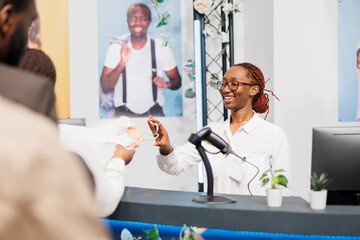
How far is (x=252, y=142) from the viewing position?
2727 mm

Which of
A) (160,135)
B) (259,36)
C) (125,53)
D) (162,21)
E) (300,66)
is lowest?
(160,135)

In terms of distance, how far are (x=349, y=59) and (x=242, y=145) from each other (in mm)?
2064

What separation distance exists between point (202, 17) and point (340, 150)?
235 cm

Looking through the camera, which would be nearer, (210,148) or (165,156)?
(165,156)

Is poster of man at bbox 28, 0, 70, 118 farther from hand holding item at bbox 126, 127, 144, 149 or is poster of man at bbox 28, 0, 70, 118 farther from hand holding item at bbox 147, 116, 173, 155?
hand holding item at bbox 126, 127, 144, 149

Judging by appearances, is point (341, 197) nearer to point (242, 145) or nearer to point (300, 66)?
point (242, 145)

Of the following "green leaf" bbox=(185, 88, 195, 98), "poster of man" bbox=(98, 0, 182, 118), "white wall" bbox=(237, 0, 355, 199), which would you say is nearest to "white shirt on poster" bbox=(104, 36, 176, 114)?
"poster of man" bbox=(98, 0, 182, 118)

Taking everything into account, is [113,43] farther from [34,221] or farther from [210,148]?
[34,221]

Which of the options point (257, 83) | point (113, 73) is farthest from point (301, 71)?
point (113, 73)

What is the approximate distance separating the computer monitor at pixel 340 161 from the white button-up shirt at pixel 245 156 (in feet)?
1.94

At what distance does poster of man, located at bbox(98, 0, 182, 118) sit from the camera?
175 inches

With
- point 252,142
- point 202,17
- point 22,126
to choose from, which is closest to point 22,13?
point 22,126

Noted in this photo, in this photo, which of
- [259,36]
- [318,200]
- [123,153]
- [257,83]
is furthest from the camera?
[259,36]

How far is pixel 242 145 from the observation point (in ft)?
9.00
